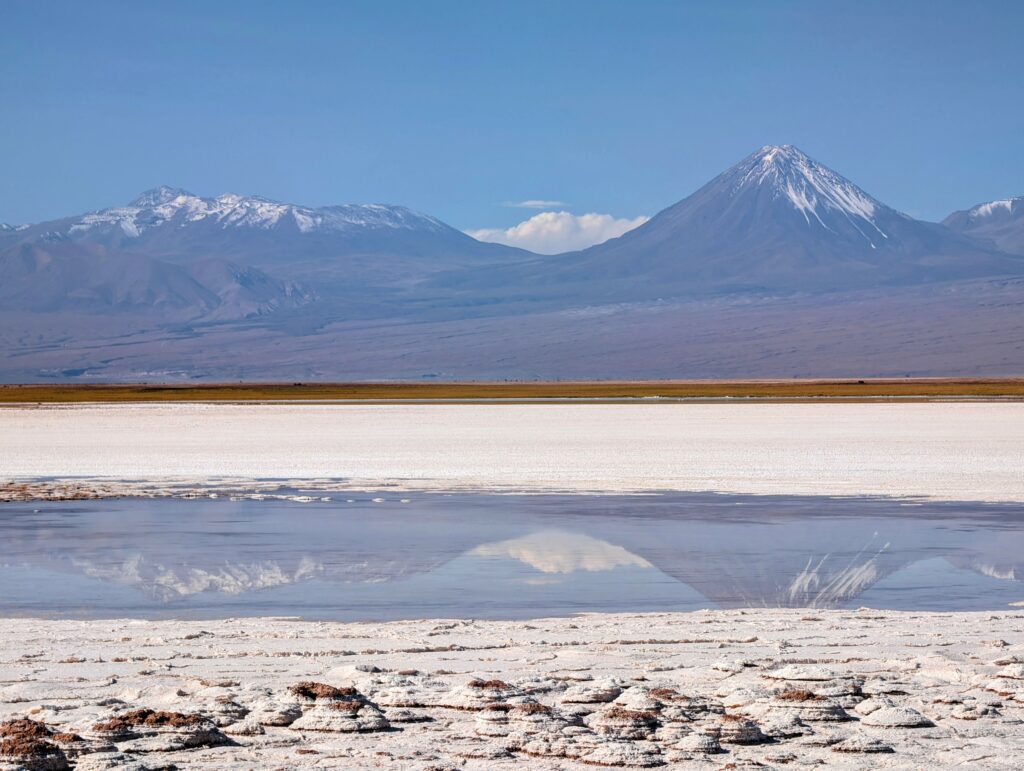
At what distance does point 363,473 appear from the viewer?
81.3ft

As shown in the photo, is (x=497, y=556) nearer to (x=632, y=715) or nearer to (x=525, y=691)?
(x=525, y=691)

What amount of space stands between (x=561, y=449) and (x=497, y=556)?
55.7 feet

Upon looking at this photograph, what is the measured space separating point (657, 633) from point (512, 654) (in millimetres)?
1171

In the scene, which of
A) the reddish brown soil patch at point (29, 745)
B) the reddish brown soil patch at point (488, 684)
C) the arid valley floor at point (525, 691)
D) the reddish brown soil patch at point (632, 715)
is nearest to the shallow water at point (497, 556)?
the arid valley floor at point (525, 691)

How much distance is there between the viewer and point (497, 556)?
13.8 meters

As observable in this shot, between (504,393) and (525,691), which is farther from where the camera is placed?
(504,393)

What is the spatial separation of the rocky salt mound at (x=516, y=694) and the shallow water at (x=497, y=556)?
110 cm

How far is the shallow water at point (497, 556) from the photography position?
1108 centimetres

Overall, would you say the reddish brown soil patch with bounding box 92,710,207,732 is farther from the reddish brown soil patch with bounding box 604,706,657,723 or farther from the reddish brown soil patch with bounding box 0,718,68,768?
the reddish brown soil patch with bounding box 604,706,657,723

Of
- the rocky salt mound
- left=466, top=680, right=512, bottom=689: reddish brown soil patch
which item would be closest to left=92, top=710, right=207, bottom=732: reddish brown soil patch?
the rocky salt mound

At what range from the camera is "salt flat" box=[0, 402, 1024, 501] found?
22984 millimetres

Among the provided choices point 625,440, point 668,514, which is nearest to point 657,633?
point 668,514

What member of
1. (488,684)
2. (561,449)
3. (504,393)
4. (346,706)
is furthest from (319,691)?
(504,393)

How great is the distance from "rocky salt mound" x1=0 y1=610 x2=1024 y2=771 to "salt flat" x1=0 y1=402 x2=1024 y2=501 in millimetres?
11418
